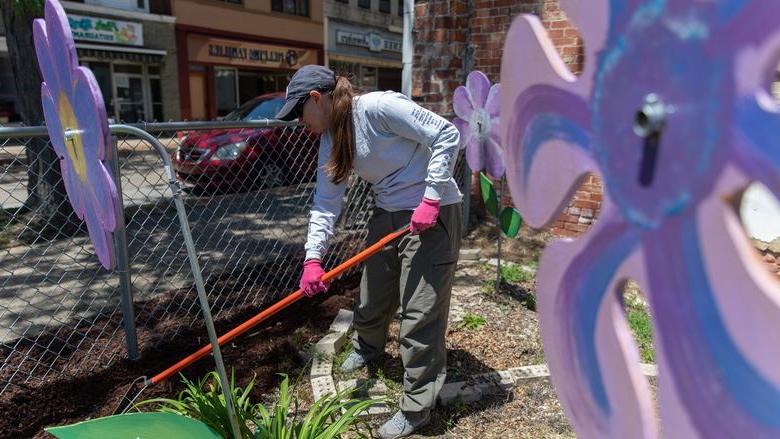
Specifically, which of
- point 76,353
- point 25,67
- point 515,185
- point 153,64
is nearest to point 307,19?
point 153,64

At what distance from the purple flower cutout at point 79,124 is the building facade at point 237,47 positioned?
17.3 metres

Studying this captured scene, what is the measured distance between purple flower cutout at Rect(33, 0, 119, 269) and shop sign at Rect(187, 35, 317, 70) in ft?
59.6

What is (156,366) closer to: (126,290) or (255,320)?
(126,290)

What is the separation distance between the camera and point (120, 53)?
1672 cm

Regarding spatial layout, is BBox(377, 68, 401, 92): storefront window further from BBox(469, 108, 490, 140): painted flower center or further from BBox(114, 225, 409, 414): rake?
BBox(114, 225, 409, 414): rake

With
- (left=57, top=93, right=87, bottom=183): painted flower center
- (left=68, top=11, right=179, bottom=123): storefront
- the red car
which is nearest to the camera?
(left=57, top=93, right=87, bottom=183): painted flower center

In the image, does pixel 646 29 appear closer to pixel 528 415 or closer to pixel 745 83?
pixel 745 83

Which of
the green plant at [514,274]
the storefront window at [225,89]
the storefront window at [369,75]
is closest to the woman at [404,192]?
the green plant at [514,274]

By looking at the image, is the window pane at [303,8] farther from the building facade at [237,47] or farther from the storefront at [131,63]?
the storefront at [131,63]

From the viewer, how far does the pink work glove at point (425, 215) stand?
7.45 feet

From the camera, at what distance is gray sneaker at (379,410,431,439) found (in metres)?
2.46

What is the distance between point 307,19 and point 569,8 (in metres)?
23.0

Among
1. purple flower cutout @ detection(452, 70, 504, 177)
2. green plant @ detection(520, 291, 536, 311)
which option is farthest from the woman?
green plant @ detection(520, 291, 536, 311)

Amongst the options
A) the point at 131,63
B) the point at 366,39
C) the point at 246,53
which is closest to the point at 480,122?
the point at 131,63
